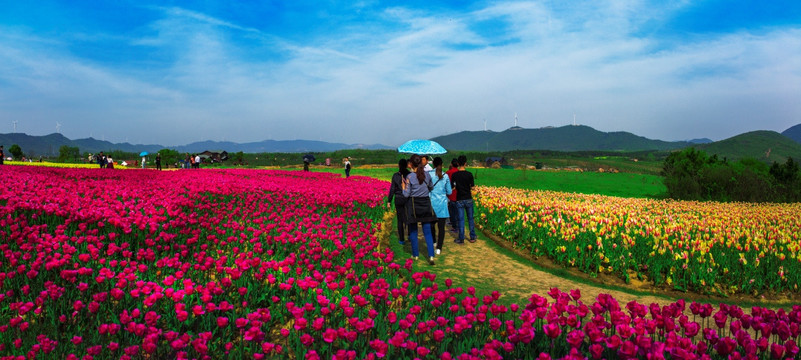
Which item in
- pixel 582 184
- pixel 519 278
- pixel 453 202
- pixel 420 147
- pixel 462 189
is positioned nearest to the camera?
pixel 519 278

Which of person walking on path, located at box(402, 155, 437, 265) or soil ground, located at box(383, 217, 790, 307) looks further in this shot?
person walking on path, located at box(402, 155, 437, 265)

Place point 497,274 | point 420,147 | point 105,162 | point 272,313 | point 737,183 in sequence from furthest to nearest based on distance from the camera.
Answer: point 105,162, point 737,183, point 420,147, point 497,274, point 272,313

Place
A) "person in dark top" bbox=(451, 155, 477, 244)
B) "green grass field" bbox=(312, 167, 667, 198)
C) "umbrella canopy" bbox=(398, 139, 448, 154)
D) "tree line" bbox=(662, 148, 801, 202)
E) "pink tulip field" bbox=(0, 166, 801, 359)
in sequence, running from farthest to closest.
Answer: "green grass field" bbox=(312, 167, 667, 198), "tree line" bbox=(662, 148, 801, 202), "umbrella canopy" bbox=(398, 139, 448, 154), "person in dark top" bbox=(451, 155, 477, 244), "pink tulip field" bbox=(0, 166, 801, 359)

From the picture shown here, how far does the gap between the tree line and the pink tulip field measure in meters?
22.2

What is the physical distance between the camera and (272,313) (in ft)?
16.9

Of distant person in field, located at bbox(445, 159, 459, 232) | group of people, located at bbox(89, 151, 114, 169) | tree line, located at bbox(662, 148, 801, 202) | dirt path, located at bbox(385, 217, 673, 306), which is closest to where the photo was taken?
dirt path, located at bbox(385, 217, 673, 306)

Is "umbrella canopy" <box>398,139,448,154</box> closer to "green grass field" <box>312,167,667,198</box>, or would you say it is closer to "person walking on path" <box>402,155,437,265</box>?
"person walking on path" <box>402,155,437,265</box>

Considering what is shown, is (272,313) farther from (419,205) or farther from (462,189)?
(462,189)

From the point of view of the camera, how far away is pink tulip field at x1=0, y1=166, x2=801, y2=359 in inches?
138

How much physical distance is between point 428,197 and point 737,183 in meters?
23.7

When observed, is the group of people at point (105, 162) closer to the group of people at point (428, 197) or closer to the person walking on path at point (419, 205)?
the group of people at point (428, 197)

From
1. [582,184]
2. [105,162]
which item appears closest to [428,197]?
[582,184]

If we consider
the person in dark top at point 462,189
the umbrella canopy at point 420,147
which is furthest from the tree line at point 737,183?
the person in dark top at point 462,189

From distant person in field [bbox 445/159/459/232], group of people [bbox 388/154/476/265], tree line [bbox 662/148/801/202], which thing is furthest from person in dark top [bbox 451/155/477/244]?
tree line [bbox 662/148/801/202]
